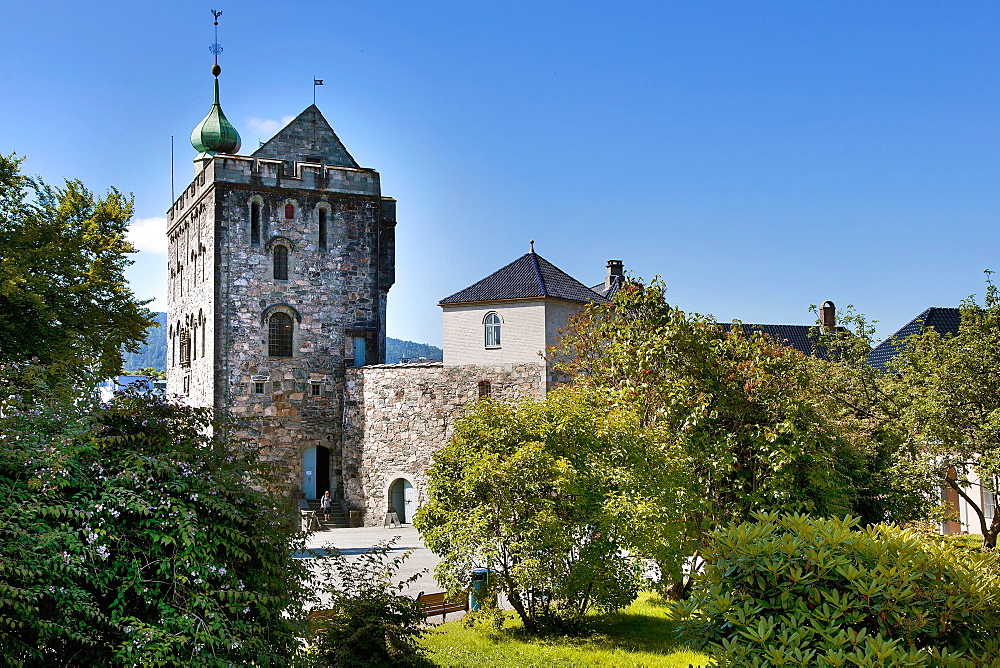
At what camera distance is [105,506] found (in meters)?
7.11

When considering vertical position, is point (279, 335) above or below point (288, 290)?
below

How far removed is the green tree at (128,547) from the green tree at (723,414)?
9.78 meters

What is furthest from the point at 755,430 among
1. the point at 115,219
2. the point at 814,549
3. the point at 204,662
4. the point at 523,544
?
the point at 115,219

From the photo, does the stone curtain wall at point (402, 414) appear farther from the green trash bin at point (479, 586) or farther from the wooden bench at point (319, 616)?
the wooden bench at point (319, 616)

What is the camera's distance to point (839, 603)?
6156 mm

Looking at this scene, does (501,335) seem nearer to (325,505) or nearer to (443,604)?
(325,505)

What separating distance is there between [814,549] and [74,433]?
584 cm

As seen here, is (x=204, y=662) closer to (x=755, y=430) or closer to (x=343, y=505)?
(x=755, y=430)

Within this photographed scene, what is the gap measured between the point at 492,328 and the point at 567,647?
20.7 meters

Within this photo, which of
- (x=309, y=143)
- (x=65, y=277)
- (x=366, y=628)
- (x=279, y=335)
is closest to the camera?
(x=366, y=628)

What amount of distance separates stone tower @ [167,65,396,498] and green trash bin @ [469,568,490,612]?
2081 centimetres

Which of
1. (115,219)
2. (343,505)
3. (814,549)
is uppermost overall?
(115,219)

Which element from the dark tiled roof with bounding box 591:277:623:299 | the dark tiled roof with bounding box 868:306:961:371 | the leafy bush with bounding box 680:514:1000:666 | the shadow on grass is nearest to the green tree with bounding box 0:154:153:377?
the shadow on grass

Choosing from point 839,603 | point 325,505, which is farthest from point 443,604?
point 325,505
